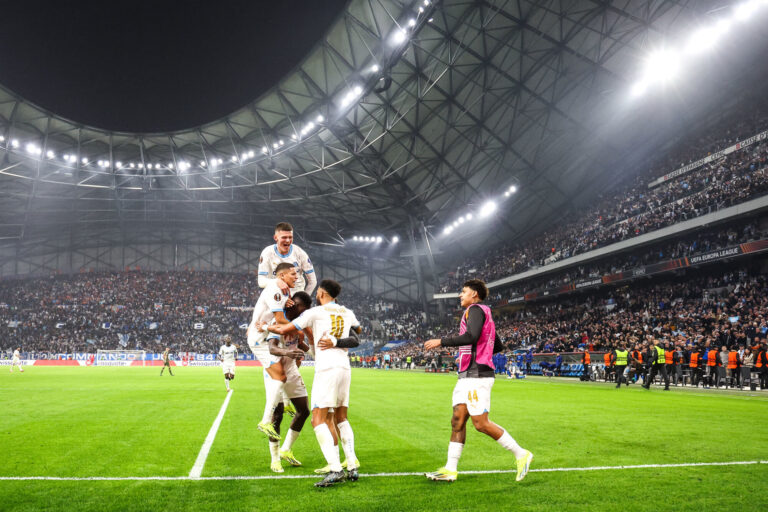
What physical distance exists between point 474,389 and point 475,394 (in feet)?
0.17

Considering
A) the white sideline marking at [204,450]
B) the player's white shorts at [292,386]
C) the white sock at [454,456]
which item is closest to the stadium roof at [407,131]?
the white sideline marking at [204,450]

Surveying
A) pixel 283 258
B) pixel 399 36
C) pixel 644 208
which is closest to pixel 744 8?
pixel 644 208

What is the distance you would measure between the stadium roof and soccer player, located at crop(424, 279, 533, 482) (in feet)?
85.5

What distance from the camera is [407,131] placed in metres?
41.0

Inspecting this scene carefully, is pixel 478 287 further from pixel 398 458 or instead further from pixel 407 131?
pixel 407 131

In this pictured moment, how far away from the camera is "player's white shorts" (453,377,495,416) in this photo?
225 inches

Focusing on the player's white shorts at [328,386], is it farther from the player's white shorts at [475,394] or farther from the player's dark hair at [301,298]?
the player's white shorts at [475,394]

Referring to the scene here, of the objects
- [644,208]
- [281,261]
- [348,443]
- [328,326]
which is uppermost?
[644,208]

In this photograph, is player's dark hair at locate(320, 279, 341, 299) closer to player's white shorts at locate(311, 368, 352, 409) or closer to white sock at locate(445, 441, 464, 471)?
player's white shorts at locate(311, 368, 352, 409)

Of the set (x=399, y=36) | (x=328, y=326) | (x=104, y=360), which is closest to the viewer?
(x=328, y=326)

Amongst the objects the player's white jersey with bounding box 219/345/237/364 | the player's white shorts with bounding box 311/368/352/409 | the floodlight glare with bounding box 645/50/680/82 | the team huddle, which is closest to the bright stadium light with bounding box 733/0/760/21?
the floodlight glare with bounding box 645/50/680/82

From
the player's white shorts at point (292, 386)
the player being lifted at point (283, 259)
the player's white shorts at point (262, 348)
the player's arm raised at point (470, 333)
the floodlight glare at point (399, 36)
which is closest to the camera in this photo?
the player's arm raised at point (470, 333)

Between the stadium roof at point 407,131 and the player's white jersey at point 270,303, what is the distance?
25524mm

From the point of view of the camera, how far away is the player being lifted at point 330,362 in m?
5.72
